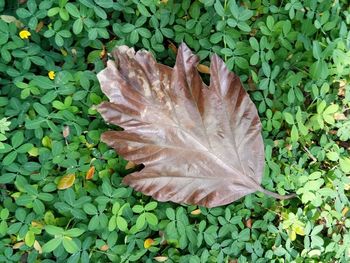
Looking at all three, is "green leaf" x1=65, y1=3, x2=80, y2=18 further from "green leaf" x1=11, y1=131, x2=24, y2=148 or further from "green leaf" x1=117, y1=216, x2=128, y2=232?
"green leaf" x1=117, y1=216, x2=128, y2=232

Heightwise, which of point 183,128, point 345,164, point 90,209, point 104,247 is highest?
point 183,128

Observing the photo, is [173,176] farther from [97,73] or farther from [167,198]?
[97,73]

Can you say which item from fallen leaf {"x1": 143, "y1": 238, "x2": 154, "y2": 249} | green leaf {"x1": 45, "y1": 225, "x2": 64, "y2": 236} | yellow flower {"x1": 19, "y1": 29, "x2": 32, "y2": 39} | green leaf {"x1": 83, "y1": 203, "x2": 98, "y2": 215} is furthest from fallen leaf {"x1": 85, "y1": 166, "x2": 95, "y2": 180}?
yellow flower {"x1": 19, "y1": 29, "x2": 32, "y2": 39}

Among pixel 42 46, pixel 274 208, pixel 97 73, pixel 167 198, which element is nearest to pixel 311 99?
pixel 274 208

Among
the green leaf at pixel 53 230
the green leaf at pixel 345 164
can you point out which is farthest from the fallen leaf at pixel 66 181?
Result: the green leaf at pixel 345 164

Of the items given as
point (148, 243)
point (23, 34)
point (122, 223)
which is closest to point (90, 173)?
point (122, 223)

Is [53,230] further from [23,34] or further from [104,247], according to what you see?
[23,34]

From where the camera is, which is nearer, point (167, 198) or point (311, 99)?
point (167, 198)
